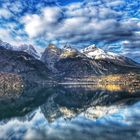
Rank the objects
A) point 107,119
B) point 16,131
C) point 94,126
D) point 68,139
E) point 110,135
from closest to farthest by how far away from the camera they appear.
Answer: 1. point 68,139
2. point 110,135
3. point 16,131
4. point 94,126
5. point 107,119

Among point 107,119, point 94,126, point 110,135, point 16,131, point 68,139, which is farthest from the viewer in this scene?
point 107,119

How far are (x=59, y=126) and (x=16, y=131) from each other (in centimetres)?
1062

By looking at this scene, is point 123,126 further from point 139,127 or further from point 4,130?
point 4,130

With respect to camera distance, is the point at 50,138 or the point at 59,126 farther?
the point at 59,126

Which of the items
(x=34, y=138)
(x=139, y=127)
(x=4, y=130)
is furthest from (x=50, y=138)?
(x=139, y=127)

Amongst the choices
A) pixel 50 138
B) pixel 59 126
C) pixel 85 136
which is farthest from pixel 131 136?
pixel 59 126

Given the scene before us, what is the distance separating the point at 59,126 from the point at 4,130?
12.3 metres

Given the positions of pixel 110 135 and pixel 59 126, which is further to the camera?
pixel 59 126

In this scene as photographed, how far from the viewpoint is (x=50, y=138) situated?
192 feet

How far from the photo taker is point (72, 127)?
240 feet

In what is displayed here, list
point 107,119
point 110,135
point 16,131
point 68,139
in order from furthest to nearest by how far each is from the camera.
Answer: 1. point 107,119
2. point 16,131
3. point 110,135
4. point 68,139

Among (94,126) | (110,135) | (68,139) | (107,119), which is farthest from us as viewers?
(107,119)

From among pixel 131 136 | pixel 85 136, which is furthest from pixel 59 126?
pixel 131 136

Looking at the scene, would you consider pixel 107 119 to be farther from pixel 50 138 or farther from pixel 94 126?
pixel 50 138
